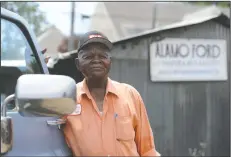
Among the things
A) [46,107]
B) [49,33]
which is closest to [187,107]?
[46,107]

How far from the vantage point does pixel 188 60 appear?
8.99m

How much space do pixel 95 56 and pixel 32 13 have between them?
18.0 m

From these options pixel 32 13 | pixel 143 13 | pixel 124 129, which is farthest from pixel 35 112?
pixel 143 13

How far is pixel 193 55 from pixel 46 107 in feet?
25.0

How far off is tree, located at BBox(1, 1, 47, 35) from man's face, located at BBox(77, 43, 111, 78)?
12773mm

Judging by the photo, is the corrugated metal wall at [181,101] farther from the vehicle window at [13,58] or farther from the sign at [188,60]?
the vehicle window at [13,58]

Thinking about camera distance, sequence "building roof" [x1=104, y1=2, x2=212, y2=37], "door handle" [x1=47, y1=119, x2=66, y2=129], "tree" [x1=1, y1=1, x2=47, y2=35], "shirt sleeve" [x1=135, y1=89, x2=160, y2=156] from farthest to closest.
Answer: "building roof" [x1=104, y1=2, x2=212, y2=37], "tree" [x1=1, y1=1, x2=47, y2=35], "shirt sleeve" [x1=135, y1=89, x2=160, y2=156], "door handle" [x1=47, y1=119, x2=66, y2=129]

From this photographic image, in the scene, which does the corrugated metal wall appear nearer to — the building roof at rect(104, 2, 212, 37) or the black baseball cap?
the black baseball cap

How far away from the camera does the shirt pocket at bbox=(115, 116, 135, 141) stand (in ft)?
6.62

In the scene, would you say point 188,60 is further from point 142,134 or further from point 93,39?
point 93,39

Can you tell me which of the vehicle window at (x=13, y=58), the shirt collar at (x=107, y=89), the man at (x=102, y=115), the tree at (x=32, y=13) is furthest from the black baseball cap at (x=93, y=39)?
the tree at (x=32, y=13)

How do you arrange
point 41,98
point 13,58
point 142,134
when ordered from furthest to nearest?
point 13,58, point 142,134, point 41,98

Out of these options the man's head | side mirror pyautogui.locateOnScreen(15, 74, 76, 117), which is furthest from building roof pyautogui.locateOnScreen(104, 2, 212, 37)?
side mirror pyautogui.locateOnScreen(15, 74, 76, 117)

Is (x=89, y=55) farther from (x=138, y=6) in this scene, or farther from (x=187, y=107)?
(x=138, y=6)
